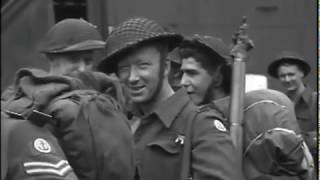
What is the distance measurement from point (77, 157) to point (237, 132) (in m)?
0.96

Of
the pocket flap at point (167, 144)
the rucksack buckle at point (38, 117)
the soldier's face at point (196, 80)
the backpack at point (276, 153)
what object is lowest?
the backpack at point (276, 153)

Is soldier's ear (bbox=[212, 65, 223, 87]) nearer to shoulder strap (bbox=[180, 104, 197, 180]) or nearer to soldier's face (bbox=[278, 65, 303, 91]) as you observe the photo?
shoulder strap (bbox=[180, 104, 197, 180])

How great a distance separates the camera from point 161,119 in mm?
3375

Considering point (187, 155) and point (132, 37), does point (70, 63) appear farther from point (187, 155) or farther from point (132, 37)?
point (187, 155)

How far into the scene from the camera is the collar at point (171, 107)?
132 inches

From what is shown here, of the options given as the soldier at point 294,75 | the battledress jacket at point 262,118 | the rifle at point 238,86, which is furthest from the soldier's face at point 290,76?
the battledress jacket at point 262,118

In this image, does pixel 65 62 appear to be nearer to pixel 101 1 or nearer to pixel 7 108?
pixel 7 108

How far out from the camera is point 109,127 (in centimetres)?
301

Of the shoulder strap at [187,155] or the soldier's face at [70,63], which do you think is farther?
the soldier's face at [70,63]

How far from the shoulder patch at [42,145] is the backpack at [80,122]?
166 millimetres

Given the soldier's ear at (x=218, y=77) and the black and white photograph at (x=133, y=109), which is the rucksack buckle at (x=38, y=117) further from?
the soldier's ear at (x=218, y=77)

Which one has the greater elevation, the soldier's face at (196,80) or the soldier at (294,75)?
the soldier's face at (196,80)

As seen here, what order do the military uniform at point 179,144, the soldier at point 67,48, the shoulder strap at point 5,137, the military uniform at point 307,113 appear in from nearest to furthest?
the shoulder strap at point 5,137
the military uniform at point 179,144
the soldier at point 67,48
the military uniform at point 307,113

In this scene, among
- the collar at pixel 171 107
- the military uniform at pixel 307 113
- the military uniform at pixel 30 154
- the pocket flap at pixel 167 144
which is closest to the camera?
the military uniform at pixel 30 154
